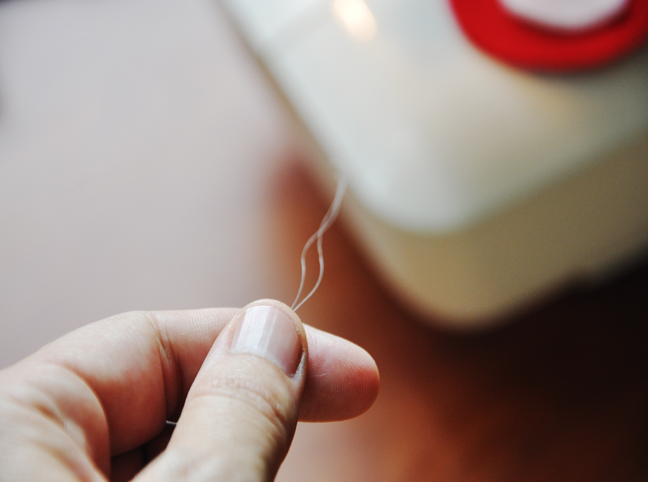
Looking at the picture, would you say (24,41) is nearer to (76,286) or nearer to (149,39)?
(149,39)

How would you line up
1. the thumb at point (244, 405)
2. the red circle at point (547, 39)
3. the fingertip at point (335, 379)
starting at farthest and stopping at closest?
1. the red circle at point (547, 39)
2. the fingertip at point (335, 379)
3. the thumb at point (244, 405)

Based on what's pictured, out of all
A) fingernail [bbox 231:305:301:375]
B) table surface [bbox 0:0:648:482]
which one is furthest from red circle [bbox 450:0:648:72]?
fingernail [bbox 231:305:301:375]

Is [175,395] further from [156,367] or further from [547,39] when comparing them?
[547,39]

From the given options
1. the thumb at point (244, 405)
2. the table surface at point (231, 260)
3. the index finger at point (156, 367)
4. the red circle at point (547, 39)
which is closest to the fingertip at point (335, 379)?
the index finger at point (156, 367)

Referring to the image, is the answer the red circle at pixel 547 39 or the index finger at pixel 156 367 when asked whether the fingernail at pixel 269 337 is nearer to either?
the index finger at pixel 156 367

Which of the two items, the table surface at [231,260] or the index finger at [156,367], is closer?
the index finger at [156,367]

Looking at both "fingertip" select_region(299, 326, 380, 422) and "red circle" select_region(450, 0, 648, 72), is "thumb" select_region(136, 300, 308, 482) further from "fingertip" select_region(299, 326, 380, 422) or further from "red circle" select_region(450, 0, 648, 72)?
"red circle" select_region(450, 0, 648, 72)
